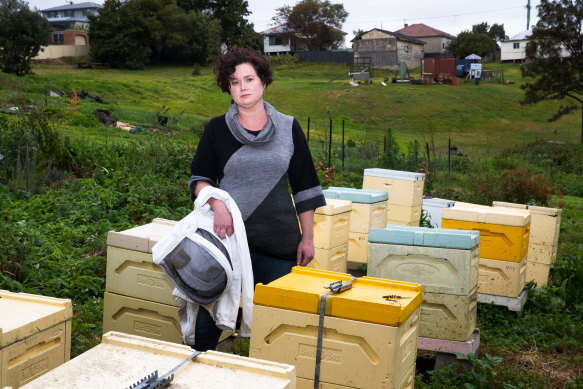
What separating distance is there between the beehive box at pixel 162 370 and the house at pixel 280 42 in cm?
5798

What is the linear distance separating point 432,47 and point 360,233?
62.8m

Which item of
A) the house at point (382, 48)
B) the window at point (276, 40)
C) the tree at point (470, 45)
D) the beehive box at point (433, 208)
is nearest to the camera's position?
the beehive box at point (433, 208)

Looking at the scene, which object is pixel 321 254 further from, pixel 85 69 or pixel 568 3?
pixel 85 69

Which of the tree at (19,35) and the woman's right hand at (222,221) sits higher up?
the tree at (19,35)

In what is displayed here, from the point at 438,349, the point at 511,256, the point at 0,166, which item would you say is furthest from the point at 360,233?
the point at 0,166

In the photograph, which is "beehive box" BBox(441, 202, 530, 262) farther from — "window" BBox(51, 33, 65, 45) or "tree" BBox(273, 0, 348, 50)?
"window" BBox(51, 33, 65, 45)

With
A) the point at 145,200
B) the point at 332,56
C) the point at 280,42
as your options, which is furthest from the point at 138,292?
the point at 280,42

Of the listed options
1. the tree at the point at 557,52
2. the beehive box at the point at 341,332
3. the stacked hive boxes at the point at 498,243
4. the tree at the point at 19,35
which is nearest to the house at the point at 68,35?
the tree at the point at 19,35

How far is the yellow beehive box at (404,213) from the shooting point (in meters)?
7.80

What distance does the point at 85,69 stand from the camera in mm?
41656

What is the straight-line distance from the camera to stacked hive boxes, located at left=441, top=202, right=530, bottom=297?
5832mm

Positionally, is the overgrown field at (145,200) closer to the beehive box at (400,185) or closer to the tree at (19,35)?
the beehive box at (400,185)

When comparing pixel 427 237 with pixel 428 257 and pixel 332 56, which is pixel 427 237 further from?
pixel 332 56

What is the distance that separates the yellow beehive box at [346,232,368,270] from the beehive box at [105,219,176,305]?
9.48 ft
